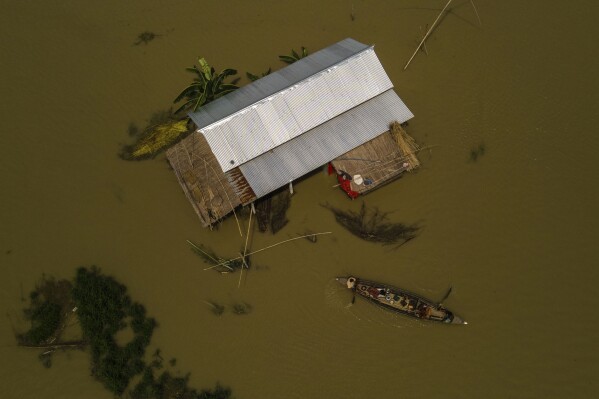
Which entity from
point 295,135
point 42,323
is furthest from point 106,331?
point 295,135

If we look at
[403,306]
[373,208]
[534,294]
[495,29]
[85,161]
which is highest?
[85,161]

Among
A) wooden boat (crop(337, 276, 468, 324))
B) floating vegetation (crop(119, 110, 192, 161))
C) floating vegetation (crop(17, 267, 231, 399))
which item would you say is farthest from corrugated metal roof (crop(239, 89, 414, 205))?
floating vegetation (crop(17, 267, 231, 399))

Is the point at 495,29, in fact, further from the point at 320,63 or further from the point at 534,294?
the point at 534,294

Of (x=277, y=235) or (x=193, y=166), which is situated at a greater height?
(x=193, y=166)

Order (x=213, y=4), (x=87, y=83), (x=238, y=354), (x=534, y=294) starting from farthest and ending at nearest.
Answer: (x=213, y=4), (x=87, y=83), (x=534, y=294), (x=238, y=354)

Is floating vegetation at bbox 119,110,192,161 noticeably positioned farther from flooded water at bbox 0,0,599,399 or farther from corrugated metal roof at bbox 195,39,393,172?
corrugated metal roof at bbox 195,39,393,172

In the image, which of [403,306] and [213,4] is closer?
[403,306]

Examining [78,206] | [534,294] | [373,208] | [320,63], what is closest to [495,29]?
[320,63]

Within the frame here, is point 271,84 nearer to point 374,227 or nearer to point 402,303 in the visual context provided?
point 374,227
